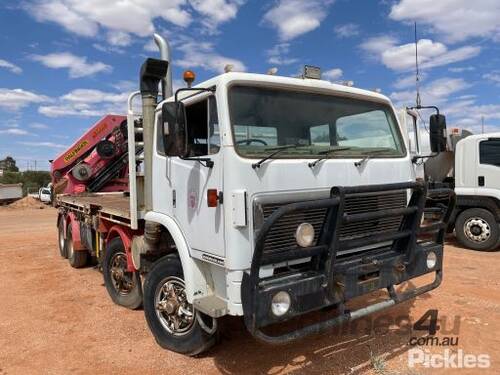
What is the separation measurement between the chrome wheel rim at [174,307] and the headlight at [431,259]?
7.05 ft

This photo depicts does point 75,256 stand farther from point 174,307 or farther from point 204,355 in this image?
point 204,355

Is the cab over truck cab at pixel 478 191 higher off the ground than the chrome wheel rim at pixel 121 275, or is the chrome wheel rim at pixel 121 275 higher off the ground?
the cab over truck cab at pixel 478 191

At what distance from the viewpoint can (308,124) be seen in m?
3.84

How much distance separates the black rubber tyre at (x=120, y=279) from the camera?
5.31 metres

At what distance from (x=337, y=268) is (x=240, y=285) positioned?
0.76 meters

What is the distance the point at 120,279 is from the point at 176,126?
9.61ft

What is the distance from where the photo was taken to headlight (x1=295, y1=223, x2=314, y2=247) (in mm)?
3213

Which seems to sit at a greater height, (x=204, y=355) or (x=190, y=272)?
(x=190, y=272)

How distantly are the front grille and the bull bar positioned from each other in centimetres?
6

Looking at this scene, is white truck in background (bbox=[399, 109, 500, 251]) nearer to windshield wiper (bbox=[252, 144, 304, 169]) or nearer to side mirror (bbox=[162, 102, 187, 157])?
windshield wiper (bbox=[252, 144, 304, 169])

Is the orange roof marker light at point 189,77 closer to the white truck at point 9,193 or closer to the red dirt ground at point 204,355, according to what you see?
the red dirt ground at point 204,355

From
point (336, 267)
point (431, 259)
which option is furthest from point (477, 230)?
point (336, 267)

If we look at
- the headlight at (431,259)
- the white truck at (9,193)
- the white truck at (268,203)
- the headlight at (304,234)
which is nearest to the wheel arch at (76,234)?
the white truck at (268,203)

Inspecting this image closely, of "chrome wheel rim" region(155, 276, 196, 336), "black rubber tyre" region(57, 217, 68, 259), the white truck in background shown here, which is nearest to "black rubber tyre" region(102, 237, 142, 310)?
"chrome wheel rim" region(155, 276, 196, 336)
